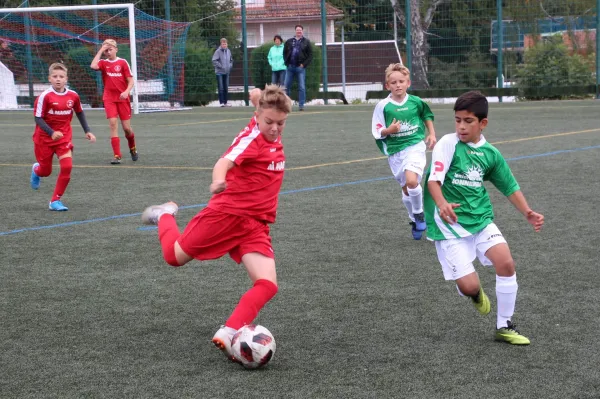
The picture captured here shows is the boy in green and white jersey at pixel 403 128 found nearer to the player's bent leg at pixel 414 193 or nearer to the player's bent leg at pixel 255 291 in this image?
the player's bent leg at pixel 414 193

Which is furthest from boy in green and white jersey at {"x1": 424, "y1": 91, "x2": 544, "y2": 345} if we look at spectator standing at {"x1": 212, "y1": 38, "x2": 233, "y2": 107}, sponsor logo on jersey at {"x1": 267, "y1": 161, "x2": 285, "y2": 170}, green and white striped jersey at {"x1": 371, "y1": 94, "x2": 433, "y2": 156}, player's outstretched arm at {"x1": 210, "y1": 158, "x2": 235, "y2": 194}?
spectator standing at {"x1": 212, "y1": 38, "x2": 233, "y2": 107}

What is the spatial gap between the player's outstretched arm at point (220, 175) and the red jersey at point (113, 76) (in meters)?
10.1

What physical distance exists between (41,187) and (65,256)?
4426 millimetres

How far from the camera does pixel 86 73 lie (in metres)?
26.8

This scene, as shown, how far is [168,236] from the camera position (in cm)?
521

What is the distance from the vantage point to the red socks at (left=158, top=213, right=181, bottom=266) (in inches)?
198

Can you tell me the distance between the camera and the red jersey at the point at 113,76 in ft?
47.0

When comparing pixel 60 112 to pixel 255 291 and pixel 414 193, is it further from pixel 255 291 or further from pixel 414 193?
pixel 255 291

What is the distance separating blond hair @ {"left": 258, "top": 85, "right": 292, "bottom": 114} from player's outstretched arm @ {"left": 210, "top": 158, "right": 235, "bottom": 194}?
350mm

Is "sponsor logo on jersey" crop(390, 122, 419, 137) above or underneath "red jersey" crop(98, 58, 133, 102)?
underneath

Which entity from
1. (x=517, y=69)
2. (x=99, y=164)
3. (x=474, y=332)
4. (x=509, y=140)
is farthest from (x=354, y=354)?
(x=517, y=69)

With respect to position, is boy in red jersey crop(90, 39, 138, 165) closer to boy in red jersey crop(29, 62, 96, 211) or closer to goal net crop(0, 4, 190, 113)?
boy in red jersey crop(29, 62, 96, 211)

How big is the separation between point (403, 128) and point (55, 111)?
13.2 feet

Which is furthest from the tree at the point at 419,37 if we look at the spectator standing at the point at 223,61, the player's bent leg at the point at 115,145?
the player's bent leg at the point at 115,145
